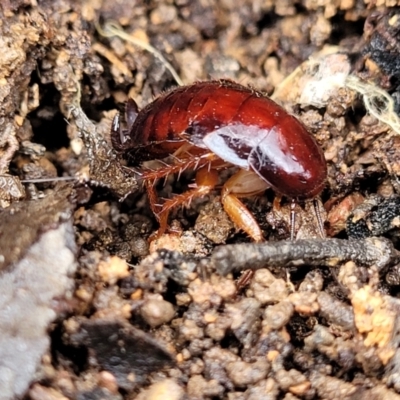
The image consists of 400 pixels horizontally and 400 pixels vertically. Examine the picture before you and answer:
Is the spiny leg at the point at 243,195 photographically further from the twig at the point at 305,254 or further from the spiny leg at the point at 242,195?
the twig at the point at 305,254

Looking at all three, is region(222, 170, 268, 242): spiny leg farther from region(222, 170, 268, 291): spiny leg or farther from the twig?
the twig

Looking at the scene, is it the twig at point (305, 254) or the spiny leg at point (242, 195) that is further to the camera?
the spiny leg at point (242, 195)

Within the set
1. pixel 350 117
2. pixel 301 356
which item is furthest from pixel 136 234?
pixel 350 117

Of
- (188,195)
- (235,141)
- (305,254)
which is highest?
(235,141)

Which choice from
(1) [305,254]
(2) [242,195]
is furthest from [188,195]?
(1) [305,254]

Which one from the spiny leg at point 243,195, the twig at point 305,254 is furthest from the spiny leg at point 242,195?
the twig at point 305,254

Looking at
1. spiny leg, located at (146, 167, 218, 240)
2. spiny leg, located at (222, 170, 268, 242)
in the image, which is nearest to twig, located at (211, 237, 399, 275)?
spiny leg, located at (222, 170, 268, 242)

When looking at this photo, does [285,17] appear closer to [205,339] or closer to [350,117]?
[350,117]

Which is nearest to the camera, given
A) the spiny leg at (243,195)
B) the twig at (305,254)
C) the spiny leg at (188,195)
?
the twig at (305,254)

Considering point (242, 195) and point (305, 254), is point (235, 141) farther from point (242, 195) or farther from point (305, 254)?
point (305, 254)
